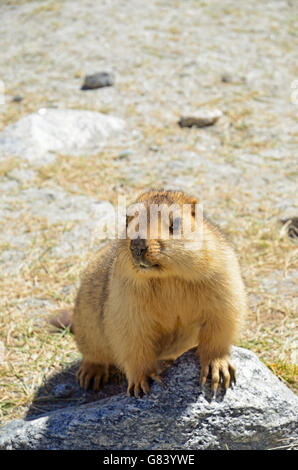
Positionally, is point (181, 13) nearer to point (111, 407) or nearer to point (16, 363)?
point (16, 363)

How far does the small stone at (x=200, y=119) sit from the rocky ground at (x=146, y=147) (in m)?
0.12

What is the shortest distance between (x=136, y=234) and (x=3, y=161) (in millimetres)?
6096

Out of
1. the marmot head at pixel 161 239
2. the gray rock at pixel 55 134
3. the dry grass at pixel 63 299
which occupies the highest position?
the marmot head at pixel 161 239

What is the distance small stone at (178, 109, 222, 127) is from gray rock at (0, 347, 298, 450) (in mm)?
6659

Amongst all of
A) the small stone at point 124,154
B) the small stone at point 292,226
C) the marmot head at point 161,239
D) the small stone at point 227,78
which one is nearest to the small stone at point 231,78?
the small stone at point 227,78

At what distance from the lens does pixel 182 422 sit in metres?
3.55

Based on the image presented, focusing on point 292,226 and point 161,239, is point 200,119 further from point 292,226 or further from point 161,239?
point 161,239

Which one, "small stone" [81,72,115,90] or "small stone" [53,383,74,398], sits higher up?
"small stone" [81,72,115,90]

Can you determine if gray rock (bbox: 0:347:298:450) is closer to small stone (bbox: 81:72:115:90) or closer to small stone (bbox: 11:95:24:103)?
small stone (bbox: 11:95:24:103)

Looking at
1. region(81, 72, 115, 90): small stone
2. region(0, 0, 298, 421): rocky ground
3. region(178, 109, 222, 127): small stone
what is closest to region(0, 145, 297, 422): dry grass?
region(0, 0, 298, 421): rocky ground

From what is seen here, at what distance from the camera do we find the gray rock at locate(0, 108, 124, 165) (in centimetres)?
898

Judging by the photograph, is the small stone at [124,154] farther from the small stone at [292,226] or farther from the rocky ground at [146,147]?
the small stone at [292,226]

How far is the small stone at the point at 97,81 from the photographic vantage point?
36.8 ft
